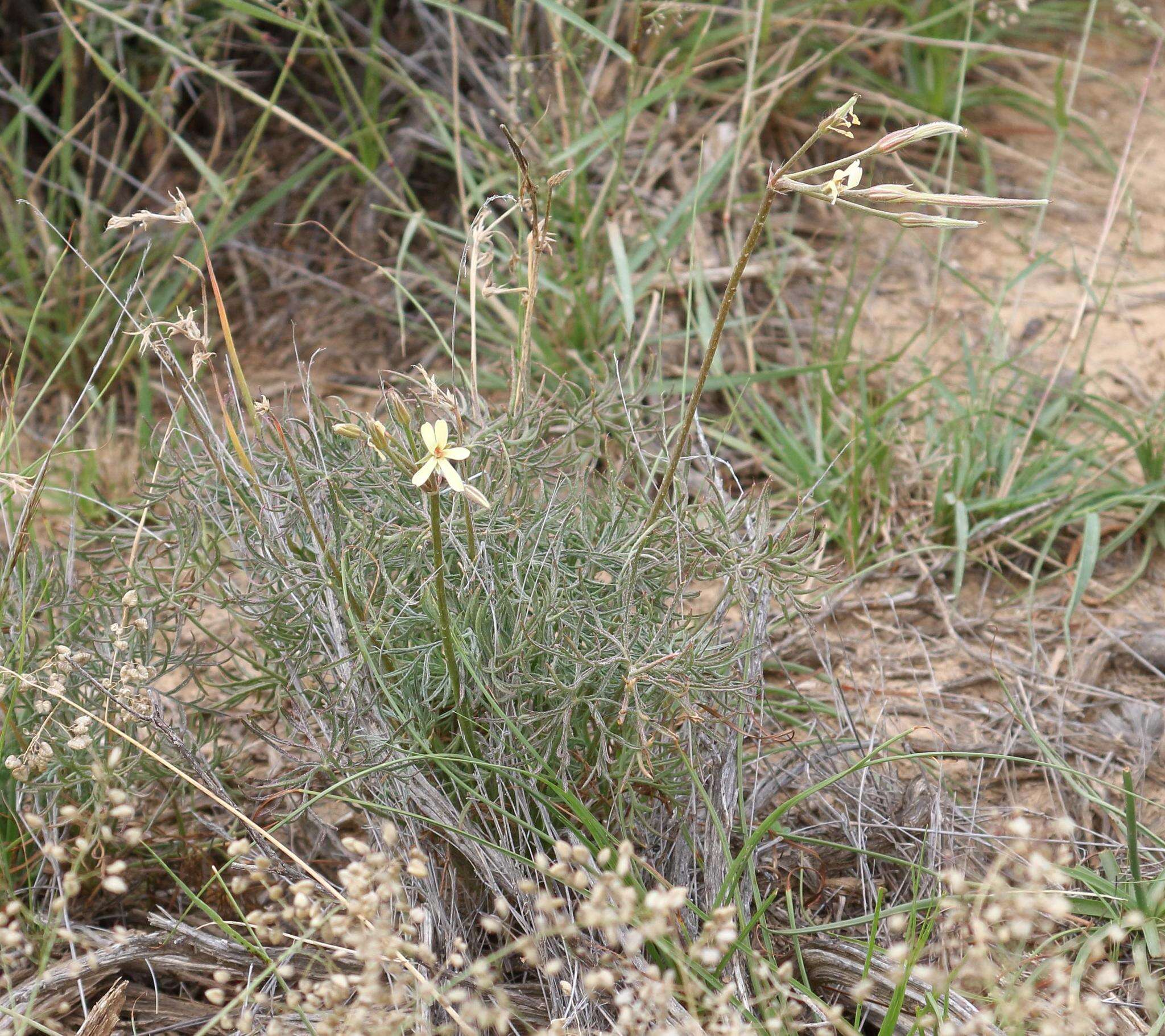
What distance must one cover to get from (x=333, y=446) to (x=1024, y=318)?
1.88 meters

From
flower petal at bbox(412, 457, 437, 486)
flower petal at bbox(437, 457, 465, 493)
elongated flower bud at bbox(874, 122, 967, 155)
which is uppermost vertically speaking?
elongated flower bud at bbox(874, 122, 967, 155)

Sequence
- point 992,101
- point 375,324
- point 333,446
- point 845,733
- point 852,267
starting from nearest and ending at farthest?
point 333,446 < point 845,733 < point 852,267 < point 375,324 < point 992,101

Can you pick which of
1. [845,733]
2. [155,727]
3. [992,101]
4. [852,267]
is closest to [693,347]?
[852,267]

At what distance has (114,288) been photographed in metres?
2.66

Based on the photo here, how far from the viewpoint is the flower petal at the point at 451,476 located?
100cm

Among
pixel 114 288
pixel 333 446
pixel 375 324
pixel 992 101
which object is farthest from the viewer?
pixel 992 101

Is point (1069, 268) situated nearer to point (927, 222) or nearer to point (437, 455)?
point (927, 222)

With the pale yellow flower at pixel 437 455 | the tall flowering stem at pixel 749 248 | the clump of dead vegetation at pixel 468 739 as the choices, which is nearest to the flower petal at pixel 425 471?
the pale yellow flower at pixel 437 455

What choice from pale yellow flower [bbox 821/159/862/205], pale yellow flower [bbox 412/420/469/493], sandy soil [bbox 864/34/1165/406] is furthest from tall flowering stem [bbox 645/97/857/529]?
sandy soil [bbox 864/34/1165/406]

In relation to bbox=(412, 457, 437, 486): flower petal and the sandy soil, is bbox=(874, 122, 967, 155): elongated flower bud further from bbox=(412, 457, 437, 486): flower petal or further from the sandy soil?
the sandy soil

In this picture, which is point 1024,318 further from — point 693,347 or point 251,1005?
point 251,1005

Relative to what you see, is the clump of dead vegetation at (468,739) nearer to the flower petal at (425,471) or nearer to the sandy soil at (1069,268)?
the flower petal at (425,471)

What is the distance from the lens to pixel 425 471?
1033 mm

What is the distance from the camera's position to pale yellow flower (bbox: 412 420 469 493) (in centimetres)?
103
